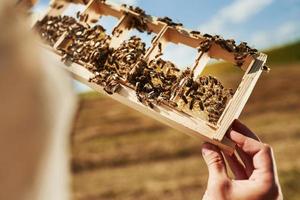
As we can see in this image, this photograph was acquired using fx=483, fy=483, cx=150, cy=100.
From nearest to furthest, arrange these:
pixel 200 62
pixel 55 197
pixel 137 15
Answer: pixel 55 197 < pixel 200 62 < pixel 137 15

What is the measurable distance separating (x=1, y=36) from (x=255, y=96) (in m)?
22.8

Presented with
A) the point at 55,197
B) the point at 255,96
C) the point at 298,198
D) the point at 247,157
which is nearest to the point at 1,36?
the point at 55,197

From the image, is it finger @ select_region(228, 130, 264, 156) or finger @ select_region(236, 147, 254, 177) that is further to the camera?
finger @ select_region(236, 147, 254, 177)

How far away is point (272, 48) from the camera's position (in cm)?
3934

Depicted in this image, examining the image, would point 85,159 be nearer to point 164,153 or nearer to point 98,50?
point 164,153

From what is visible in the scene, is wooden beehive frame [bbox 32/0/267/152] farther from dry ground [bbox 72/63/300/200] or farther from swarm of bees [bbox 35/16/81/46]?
dry ground [bbox 72/63/300/200]

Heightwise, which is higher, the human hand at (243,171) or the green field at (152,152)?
the green field at (152,152)

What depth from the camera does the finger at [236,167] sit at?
3438 mm

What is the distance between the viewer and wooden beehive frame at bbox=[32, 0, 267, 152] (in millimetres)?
3449

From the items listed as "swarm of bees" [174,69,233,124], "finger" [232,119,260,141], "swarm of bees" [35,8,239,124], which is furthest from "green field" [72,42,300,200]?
"finger" [232,119,260,141]

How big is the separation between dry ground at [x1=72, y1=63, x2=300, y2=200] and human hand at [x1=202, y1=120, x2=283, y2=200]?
10.2 m

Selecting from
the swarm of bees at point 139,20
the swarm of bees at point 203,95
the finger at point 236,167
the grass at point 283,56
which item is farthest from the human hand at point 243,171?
the grass at point 283,56

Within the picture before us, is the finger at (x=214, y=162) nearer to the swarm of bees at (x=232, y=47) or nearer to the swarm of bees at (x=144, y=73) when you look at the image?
the swarm of bees at (x=144, y=73)

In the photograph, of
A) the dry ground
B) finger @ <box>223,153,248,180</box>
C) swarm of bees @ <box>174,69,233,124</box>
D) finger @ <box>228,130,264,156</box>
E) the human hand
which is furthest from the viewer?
the dry ground
